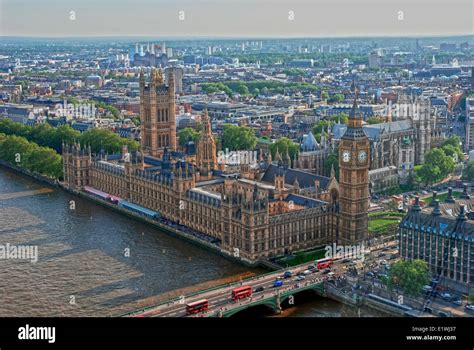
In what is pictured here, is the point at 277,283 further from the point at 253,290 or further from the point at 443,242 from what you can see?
the point at 443,242

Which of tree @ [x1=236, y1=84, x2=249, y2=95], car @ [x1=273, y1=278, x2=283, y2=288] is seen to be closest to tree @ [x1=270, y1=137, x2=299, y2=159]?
car @ [x1=273, y1=278, x2=283, y2=288]

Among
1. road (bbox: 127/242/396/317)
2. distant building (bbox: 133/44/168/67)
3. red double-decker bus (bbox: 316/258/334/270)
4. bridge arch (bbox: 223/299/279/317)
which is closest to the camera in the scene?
road (bbox: 127/242/396/317)

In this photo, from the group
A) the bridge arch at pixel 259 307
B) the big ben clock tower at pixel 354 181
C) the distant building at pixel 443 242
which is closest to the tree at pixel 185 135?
the big ben clock tower at pixel 354 181

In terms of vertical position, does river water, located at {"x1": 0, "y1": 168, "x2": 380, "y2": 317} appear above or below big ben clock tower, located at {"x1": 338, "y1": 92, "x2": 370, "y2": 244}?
below

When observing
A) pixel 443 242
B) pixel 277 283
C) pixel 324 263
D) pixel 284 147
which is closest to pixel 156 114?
pixel 284 147

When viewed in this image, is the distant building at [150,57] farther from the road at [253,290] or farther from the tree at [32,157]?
the road at [253,290]

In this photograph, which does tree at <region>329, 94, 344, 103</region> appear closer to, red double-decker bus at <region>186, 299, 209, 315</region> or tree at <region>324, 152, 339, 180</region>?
tree at <region>324, 152, 339, 180</region>

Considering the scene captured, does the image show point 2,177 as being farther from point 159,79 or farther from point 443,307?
point 443,307
